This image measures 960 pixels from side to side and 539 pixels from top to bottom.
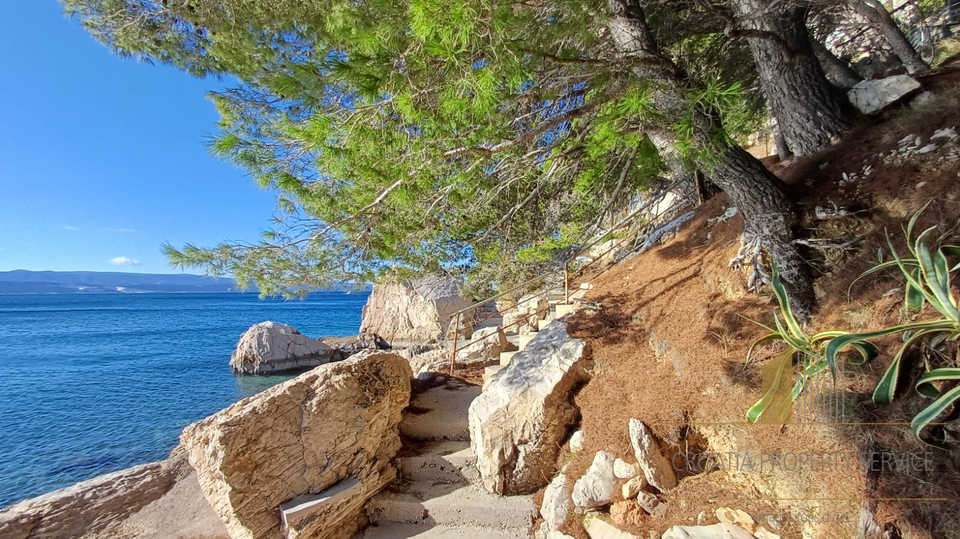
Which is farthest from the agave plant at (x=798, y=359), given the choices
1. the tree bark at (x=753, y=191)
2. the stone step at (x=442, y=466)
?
the stone step at (x=442, y=466)

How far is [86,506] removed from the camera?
6.42 metres

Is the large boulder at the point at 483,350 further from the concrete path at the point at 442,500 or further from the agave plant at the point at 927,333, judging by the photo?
the agave plant at the point at 927,333

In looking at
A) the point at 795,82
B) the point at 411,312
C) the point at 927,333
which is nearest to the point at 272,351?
Result: the point at 411,312

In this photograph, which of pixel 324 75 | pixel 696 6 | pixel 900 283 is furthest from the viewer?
pixel 696 6

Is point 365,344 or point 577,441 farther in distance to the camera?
point 365,344

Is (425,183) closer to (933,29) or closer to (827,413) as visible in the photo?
(827,413)

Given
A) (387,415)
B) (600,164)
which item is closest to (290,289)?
(387,415)

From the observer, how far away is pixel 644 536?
9.50ft

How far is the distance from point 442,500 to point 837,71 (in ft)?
24.8

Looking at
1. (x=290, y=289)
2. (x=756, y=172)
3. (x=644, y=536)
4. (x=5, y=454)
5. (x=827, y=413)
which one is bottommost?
(x=5, y=454)

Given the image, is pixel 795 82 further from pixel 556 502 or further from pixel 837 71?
pixel 556 502

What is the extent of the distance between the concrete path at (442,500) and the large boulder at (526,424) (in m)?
0.21

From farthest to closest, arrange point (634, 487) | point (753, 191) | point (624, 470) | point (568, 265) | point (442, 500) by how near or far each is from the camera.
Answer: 1. point (568, 265)
2. point (442, 500)
3. point (753, 191)
4. point (624, 470)
5. point (634, 487)

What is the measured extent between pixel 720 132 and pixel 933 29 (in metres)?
7.83
